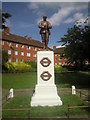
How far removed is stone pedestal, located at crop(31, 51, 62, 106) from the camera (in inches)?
478

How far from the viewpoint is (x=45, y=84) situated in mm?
12523

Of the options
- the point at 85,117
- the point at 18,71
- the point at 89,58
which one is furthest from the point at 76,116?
the point at 18,71

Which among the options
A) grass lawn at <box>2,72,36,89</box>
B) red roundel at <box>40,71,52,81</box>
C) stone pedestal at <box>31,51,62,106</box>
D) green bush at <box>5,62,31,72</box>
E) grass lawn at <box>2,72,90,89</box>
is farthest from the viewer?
green bush at <box>5,62,31,72</box>

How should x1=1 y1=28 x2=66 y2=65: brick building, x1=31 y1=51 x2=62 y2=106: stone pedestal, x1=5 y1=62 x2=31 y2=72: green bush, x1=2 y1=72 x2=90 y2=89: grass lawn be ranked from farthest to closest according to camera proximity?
1. x1=1 y1=28 x2=66 y2=65: brick building
2. x1=5 y1=62 x2=31 y2=72: green bush
3. x1=2 y1=72 x2=90 y2=89: grass lawn
4. x1=31 y1=51 x2=62 y2=106: stone pedestal

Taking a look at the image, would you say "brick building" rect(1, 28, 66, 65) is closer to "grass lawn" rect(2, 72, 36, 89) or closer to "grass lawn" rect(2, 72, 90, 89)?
"grass lawn" rect(2, 72, 90, 89)

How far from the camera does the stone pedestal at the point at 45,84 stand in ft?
39.8

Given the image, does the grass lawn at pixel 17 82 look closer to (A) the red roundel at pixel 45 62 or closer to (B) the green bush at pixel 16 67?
(A) the red roundel at pixel 45 62

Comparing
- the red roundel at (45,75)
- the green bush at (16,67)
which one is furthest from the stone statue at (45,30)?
the green bush at (16,67)

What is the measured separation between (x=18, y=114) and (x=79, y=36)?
1717 centimetres

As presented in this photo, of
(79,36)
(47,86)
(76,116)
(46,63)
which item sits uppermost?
(79,36)

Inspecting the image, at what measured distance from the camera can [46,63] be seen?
1262 centimetres

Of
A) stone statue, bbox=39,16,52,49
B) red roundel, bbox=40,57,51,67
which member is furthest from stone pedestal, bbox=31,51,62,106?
stone statue, bbox=39,16,52,49

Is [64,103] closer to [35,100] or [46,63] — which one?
[35,100]

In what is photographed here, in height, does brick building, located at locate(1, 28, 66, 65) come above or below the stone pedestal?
above
